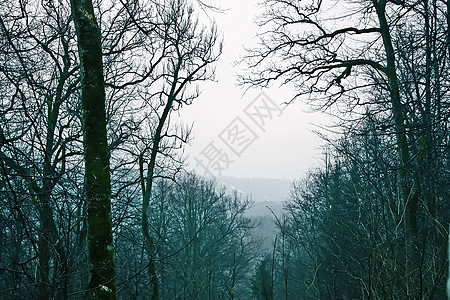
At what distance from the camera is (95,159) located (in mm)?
3240

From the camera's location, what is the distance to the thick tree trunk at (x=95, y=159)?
3.06m

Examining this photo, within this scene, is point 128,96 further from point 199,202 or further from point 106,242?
point 199,202

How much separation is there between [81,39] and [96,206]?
5.11 ft

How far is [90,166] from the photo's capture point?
3.20 m

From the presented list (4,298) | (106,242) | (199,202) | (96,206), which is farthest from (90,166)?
(199,202)

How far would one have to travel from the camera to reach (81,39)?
3.35 meters

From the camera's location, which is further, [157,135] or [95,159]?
[157,135]

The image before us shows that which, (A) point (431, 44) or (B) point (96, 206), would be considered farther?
(A) point (431, 44)

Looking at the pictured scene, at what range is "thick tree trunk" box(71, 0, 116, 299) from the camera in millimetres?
3064

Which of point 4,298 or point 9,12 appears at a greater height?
point 9,12

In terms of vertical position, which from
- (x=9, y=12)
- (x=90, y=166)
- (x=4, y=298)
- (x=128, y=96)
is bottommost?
(x=4, y=298)

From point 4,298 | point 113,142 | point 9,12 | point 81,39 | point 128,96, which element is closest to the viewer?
point 81,39

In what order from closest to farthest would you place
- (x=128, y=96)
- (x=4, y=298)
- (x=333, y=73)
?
(x=4, y=298)
(x=333, y=73)
(x=128, y=96)

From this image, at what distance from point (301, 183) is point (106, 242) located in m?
25.3
